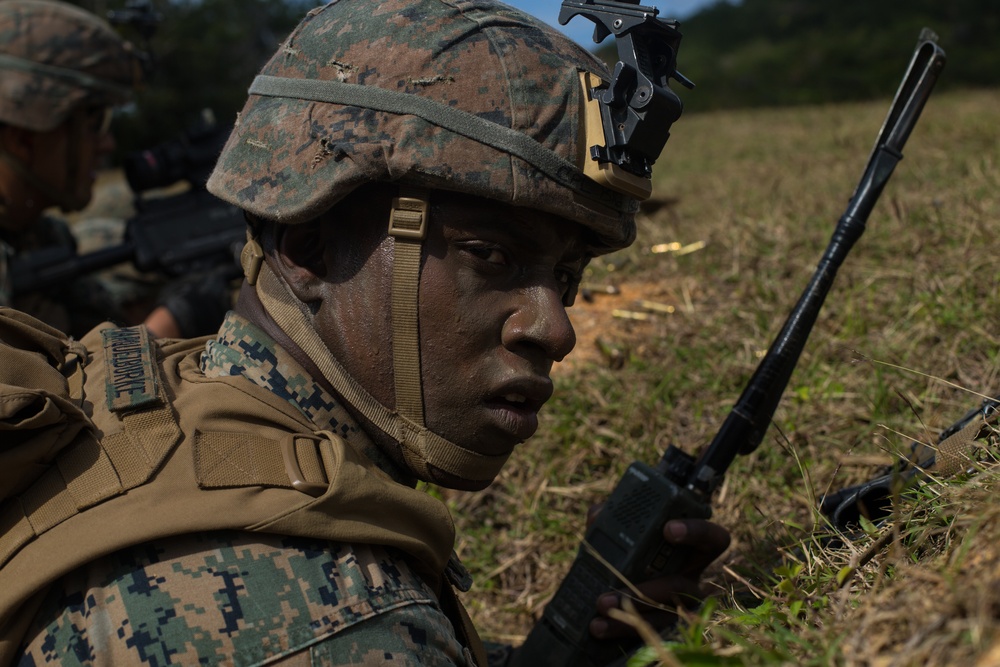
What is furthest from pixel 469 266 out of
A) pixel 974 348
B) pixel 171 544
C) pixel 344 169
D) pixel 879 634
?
pixel 974 348

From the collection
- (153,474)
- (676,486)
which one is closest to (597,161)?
(676,486)

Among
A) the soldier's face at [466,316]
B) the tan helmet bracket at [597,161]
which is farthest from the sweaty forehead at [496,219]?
the tan helmet bracket at [597,161]

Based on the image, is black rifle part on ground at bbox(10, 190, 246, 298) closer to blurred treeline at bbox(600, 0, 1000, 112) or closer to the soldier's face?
the soldier's face

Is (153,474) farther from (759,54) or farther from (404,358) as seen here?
(759,54)

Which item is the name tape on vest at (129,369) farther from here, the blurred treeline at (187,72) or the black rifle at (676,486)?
the blurred treeline at (187,72)

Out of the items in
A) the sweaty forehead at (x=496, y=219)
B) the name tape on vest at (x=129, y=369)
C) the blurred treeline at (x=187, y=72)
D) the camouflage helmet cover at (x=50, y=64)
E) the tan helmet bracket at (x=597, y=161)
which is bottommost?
the blurred treeline at (x=187, y=72)

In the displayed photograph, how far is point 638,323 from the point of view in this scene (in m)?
4.48

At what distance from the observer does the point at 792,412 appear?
3.40 m

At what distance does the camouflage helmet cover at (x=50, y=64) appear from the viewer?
5525mm

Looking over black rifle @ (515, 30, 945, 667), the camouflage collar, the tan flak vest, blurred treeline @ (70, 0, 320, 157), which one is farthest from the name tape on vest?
blurred treeline @ (70, 0, 320, 157)

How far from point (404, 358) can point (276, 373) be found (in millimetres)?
291

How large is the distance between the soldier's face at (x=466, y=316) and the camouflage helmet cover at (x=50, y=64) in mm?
4342

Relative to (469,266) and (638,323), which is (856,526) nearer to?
(469,266)

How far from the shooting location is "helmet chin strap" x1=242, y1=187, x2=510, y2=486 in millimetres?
2033
